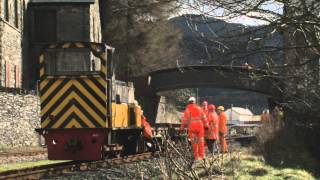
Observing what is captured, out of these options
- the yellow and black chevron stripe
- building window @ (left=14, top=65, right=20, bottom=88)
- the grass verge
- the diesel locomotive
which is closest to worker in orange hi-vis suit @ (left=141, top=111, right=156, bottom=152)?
the diesel locomotive

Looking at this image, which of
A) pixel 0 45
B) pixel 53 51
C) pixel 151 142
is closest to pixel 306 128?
pixel 151 142

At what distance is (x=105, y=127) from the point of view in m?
15.0

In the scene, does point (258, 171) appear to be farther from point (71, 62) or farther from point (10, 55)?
point (10, 55)

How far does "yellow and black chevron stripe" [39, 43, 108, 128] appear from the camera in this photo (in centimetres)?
1521

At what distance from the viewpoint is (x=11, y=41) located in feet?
121

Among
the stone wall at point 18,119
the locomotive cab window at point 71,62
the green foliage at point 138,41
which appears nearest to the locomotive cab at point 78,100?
the locomotive cab window at point 71,62

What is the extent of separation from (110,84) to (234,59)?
338 inches

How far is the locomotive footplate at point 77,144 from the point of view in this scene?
48.6ft

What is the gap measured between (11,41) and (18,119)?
29.6 ft

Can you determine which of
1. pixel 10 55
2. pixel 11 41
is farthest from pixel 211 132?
pixel 11 41

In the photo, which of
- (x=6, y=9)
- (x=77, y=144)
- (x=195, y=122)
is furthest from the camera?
(x=6, y=9)

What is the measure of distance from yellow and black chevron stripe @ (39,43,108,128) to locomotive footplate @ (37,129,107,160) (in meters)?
0.27

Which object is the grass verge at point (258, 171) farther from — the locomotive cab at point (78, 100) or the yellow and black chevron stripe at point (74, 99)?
the yellow and black chevron stripe at point (74, 99)

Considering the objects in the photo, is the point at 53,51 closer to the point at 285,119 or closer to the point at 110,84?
the point at 110,84
